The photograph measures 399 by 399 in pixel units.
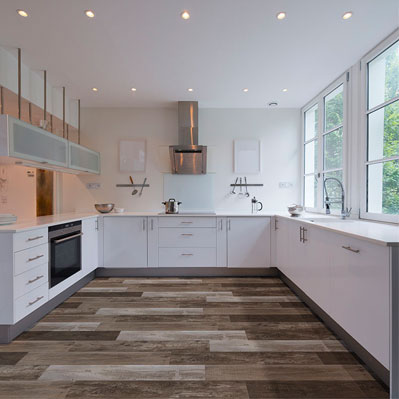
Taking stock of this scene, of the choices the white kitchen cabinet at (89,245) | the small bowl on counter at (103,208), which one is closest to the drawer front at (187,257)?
the white kitchen cabinet at (89,245)

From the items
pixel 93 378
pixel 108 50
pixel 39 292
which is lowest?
pixel 93 378

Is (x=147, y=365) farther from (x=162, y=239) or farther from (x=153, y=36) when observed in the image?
(x=153, y=36)

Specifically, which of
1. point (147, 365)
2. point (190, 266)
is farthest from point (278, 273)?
point (147, 365)

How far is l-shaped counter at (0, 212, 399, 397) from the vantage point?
4.70ft

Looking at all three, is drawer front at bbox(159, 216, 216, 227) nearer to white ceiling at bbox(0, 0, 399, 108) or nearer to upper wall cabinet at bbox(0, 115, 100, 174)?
upper wall cabinet at bbox(0, 115, 100, 174)

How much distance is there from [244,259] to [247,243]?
22 centimetres

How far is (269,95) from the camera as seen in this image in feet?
11.7

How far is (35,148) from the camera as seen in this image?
Result: 2.52 m

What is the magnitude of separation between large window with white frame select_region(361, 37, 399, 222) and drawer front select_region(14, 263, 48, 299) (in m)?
3.16

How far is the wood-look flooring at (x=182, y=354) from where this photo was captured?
1431 millimetres

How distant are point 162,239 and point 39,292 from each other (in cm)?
156

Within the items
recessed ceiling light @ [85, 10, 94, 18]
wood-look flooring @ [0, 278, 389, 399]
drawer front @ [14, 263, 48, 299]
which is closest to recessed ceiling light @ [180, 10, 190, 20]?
recessed ceiling light @ [85, 10, 94, 18]

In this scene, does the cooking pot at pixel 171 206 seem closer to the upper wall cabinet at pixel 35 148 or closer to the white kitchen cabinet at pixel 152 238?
the white kitchen cabinet at pixel 152 238

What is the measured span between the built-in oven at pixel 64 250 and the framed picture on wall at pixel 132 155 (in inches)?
54.5
